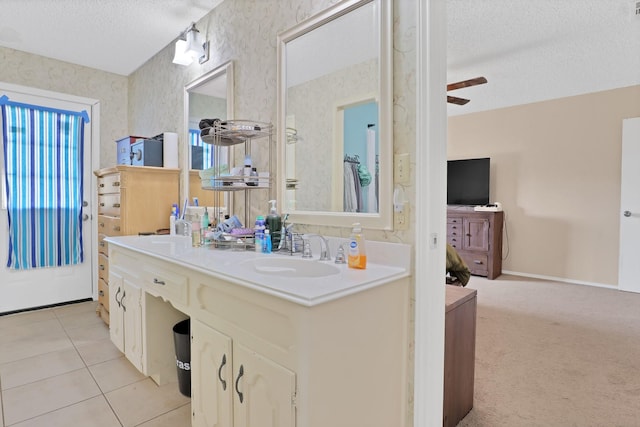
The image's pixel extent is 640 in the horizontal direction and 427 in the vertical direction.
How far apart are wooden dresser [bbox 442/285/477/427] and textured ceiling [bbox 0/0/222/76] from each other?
2465 mm

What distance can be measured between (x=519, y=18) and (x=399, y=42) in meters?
1.95

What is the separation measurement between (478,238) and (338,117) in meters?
3.75

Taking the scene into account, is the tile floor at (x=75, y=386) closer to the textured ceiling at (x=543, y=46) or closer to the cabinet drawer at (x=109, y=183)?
the cabinet drawer at (x=109, y=183)

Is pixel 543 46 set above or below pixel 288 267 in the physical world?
above

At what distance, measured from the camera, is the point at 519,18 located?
264 cm

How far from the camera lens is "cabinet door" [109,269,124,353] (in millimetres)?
2207

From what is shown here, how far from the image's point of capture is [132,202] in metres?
2.71

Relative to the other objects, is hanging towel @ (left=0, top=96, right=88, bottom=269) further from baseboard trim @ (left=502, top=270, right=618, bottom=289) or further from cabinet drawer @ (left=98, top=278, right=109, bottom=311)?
baseboard trim @ (left=502, top=270, right=618, bottom=289)

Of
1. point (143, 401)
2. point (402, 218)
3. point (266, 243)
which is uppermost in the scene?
point (402, 218)

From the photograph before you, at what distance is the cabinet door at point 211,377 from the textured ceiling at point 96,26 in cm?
223

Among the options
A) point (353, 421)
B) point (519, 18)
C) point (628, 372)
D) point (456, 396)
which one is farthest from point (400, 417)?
point (519, 18)

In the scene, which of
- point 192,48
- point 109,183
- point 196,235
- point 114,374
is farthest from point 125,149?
point 114,374

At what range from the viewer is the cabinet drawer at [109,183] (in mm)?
2781

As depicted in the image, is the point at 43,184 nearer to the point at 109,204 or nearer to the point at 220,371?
the point at 109,204
